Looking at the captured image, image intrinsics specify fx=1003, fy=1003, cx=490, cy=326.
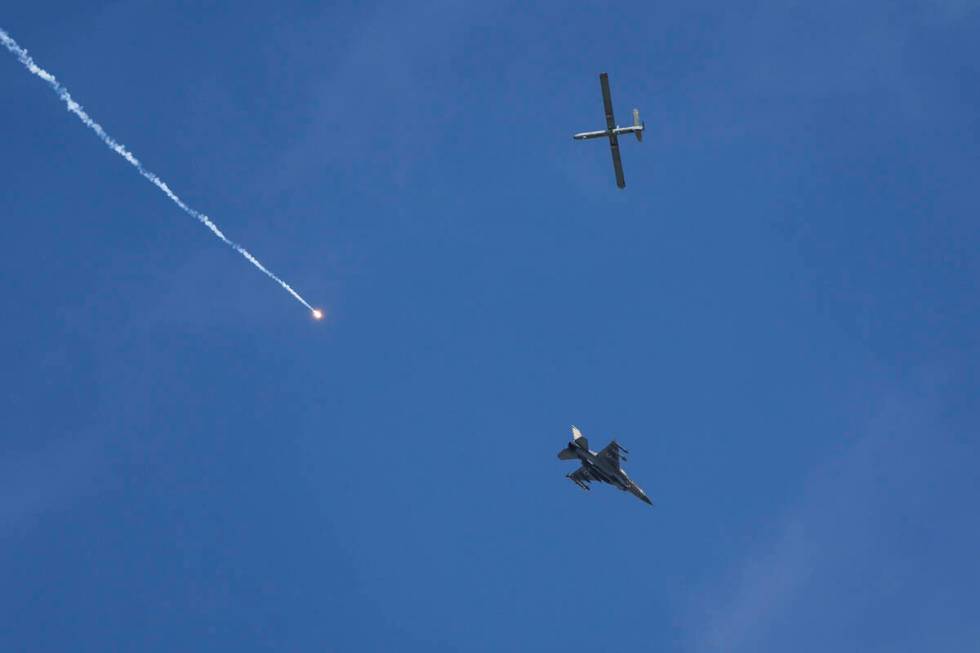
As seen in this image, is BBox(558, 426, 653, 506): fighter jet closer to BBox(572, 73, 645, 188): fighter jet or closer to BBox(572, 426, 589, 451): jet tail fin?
BBox(572, 426, 589, 451): jet tail fin

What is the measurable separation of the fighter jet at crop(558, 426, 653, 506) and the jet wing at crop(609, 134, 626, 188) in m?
34.7

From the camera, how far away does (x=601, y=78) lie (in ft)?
391

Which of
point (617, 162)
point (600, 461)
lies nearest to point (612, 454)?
point (600, 461)

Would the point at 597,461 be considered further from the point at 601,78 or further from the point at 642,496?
the point at 601,78

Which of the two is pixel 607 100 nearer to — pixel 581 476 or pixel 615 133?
pixel 615 133

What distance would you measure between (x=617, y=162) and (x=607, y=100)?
8.15m

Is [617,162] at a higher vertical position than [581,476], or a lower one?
higher

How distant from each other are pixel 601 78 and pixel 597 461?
45.2 metres

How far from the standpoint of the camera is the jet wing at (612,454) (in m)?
107

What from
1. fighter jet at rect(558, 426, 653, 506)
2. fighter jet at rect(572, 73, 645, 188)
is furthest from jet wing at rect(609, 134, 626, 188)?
fighter jet at rect(558, 426, 653, 506)

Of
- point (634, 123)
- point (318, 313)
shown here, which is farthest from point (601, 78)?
point (318, 313)

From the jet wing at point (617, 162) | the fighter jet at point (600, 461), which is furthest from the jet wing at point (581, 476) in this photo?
the jet wing at point (617, 162)

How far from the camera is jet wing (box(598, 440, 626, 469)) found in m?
107

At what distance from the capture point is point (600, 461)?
109750 mm
